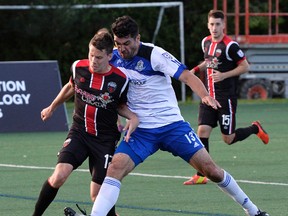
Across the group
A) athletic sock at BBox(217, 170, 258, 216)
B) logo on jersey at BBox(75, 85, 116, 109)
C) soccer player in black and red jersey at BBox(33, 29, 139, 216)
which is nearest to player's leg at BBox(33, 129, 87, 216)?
soccer player in black and red jersey at BBox(33, 29, 139, 216)

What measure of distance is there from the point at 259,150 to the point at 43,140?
11.7ft

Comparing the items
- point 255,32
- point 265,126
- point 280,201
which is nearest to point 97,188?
point 280,201

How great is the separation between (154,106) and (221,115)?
3.75 m

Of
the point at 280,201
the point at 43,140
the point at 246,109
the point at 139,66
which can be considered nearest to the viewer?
the point at 139,66

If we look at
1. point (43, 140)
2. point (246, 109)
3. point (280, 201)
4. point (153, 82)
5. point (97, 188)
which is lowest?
point (246, 109)

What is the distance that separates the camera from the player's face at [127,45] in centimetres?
878

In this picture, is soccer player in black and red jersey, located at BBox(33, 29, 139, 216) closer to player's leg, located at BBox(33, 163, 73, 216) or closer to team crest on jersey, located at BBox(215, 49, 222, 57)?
player's leg, located at BBox(33, 163, 73, 216)

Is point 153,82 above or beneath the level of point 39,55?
above

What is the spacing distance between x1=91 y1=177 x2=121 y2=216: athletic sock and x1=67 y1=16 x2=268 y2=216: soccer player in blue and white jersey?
194 mm

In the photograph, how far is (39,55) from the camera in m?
26.3

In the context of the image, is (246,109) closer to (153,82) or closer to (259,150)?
(259,150)

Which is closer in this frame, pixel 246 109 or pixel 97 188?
pixel 97 188

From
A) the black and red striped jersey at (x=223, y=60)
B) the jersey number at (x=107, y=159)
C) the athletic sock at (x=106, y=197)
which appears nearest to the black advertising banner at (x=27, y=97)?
the black and red striped jersey at (x=223, y=60)

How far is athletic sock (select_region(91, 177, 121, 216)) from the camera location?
8477 mm
